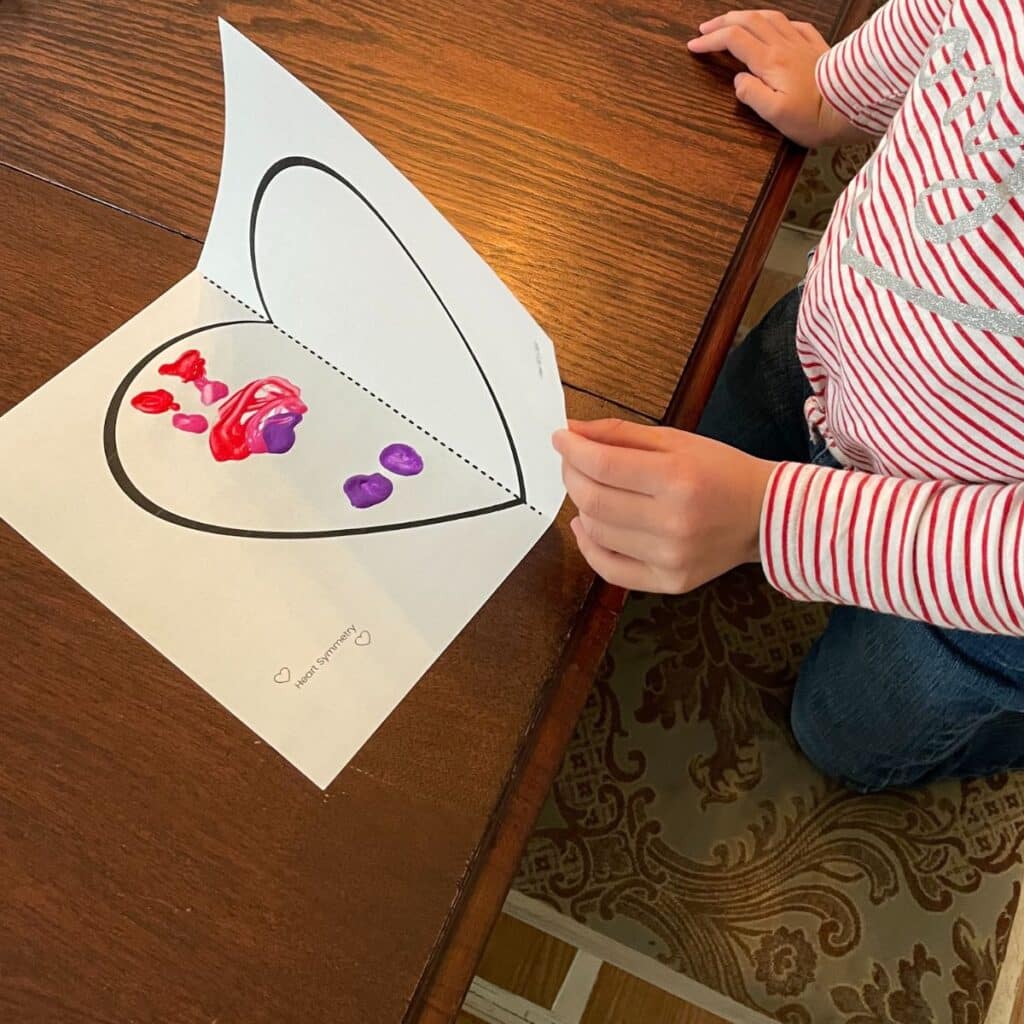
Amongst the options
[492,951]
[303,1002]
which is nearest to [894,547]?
[303,1002]

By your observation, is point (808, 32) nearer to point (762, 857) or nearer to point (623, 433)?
point (623, 433)

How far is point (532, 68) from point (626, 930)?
23.1 inches

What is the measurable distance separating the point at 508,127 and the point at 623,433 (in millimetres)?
219

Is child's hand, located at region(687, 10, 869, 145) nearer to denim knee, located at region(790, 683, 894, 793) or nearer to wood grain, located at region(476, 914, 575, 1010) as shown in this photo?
denim knee, located at region(790, 683, 894, 793)

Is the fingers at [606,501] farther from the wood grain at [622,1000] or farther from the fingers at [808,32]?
the wood grain at [622,1000]

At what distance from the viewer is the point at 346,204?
0.37 meters

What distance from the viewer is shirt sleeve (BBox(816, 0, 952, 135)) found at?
0.54 m

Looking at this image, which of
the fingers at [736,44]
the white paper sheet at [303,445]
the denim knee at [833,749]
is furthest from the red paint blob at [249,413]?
the denim knee at [833,749]

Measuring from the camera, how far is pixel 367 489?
41cm

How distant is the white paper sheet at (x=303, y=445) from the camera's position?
0.36 meters

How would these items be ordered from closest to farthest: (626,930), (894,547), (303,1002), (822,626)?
(303,1002) → (894,547) → (626,930) → (822,626)

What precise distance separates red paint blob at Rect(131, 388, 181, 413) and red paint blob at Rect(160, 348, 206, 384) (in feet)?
0.04

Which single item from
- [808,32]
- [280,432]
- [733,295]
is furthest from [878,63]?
[280,432]

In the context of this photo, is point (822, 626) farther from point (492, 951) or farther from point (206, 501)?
point (206, 501)
